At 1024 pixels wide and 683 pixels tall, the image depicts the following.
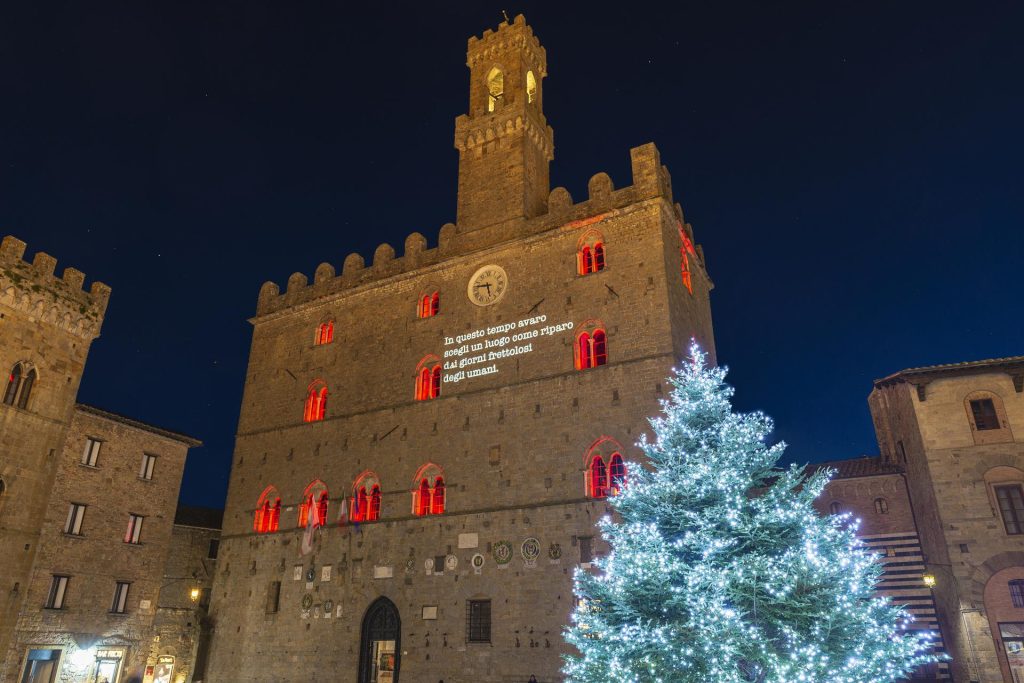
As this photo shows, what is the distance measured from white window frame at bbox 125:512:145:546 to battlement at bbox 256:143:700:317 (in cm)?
979

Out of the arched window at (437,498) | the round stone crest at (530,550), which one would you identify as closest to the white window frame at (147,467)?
the arched window at (437,498)

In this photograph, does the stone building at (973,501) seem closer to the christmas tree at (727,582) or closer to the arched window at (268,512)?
the christmas tree at (727,582)

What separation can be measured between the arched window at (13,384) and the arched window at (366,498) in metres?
11.2

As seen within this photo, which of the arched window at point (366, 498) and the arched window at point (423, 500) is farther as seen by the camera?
the arched window at point (366, 498)

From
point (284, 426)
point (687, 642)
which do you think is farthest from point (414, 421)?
point (687, 642)

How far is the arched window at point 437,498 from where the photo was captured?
2330 cm

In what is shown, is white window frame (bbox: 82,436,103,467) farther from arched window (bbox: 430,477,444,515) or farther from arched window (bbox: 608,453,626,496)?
arched window (bbox: 608,453,626,496)

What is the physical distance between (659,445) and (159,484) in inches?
847

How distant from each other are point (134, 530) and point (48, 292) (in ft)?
29.8

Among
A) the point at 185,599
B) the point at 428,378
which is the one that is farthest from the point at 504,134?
the point at 185,599

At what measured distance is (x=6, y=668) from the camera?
2111 centimetres

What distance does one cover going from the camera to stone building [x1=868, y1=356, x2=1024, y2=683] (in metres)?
20.7

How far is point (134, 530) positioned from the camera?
26.0 metres

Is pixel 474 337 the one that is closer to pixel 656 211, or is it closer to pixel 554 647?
pixel 656 211
